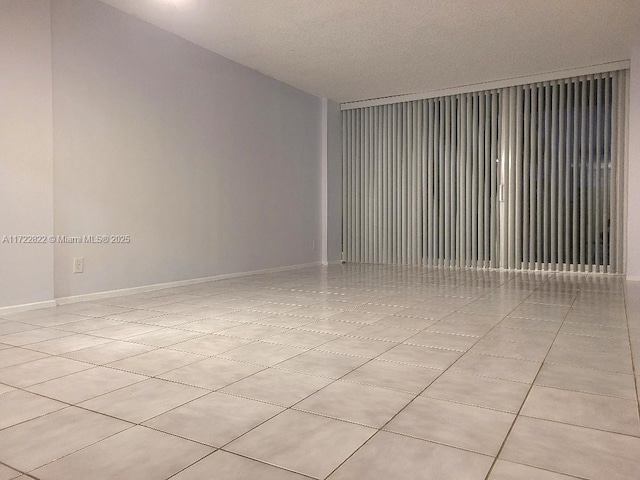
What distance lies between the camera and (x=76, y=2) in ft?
14.2

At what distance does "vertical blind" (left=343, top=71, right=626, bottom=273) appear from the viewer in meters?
6.55

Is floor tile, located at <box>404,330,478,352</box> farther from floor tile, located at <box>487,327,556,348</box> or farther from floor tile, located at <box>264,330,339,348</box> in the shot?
floor tile, located at <box>264,330,339,348</box>

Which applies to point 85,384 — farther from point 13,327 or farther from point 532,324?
point 532,324

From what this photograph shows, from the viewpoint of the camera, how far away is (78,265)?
4344 millimetres

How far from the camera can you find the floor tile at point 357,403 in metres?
1.76

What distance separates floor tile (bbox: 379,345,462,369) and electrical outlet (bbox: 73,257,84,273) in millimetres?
3028

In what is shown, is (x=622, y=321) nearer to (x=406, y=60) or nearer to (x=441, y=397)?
(x=441, y=397)

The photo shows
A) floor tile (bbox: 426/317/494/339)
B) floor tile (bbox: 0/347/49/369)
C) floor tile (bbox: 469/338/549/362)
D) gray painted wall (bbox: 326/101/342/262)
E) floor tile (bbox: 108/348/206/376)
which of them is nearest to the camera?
floor tile (bbox: 108/348/206/376)

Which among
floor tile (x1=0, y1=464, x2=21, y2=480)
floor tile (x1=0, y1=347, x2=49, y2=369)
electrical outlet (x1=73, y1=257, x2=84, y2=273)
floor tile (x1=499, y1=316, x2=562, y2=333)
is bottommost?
floor tile (x1=0, y1=464, x2=21, y2=480)

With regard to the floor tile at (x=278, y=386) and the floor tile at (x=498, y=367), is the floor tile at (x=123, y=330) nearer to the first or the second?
the floor tile at (x=278, y=386)

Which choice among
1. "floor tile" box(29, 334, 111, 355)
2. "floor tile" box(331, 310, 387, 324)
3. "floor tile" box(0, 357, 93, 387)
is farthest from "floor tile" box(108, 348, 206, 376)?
"floor tile" box(331, 310, 387, 324)

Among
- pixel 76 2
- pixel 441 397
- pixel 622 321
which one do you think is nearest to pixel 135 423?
pixel 441 397

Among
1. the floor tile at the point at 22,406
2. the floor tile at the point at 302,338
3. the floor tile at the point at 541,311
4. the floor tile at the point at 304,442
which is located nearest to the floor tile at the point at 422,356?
the floor tile at the point at 302,338

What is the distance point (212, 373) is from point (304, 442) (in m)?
0.85
